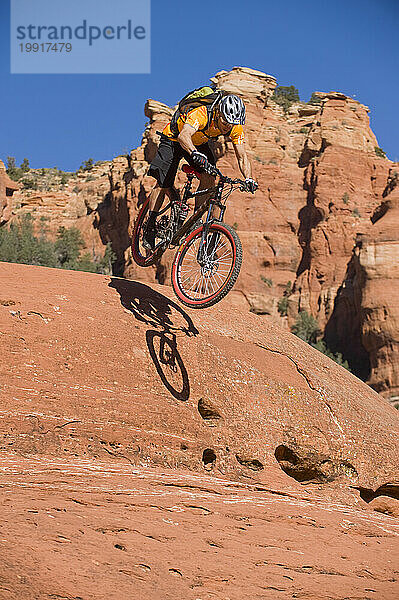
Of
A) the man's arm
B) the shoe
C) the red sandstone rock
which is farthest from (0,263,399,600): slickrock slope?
the red sandstone rock

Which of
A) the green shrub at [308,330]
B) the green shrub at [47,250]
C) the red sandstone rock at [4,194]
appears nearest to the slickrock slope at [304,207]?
the green shrub at [308,330]

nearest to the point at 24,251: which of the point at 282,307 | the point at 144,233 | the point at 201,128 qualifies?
the point at 282,307

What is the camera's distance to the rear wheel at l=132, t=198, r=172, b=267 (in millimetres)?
8414

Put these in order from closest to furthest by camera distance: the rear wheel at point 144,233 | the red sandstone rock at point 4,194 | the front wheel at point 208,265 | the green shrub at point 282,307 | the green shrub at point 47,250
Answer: the front wheel at point 208,265
the rear wheel at point 144,233
the green shrub at point 47,250
the red sandstone rock at point 4,194
the green shrub at point 282,307

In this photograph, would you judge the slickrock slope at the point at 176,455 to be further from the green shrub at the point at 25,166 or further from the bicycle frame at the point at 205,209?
the green shrub at the point at 25,166

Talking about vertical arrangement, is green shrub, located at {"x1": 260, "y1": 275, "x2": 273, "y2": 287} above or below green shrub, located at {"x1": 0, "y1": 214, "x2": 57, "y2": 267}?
below

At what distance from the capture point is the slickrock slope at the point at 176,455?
3900 mm

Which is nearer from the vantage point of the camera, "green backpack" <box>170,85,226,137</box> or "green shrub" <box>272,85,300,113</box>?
"green backpack" <box>170,85,226,137</box>

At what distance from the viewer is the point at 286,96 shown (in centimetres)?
5606

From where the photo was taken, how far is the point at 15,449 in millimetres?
6266

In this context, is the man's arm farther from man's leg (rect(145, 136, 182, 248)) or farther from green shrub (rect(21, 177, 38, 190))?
green shrub (rect(21, 177, 38, 190))

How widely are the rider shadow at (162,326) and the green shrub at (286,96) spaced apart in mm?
44518

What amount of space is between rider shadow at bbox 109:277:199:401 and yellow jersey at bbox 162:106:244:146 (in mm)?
2383

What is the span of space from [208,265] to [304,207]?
→ 3834 centimetres
